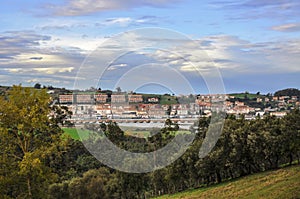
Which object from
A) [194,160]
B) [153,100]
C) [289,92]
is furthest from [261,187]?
[289,92]

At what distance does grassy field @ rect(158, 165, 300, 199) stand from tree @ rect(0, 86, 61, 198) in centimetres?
A: 1427

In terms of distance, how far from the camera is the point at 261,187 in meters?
32.6

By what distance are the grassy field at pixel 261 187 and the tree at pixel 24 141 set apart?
14.3 m

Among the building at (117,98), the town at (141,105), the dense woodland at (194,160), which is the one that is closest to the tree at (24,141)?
the dense woodland at (194,160)

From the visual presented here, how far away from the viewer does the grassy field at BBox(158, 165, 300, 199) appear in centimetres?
2905

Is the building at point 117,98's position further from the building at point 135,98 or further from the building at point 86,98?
the building at point 86,98

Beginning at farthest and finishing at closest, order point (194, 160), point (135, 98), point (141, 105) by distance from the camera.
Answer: point (194, 160), point (141, 105), point (135, 98)

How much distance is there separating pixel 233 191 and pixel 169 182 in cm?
1129

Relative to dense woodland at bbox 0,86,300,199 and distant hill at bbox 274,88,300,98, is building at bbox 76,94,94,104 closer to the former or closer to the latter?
dense woodland at bbox 0,86,300,199

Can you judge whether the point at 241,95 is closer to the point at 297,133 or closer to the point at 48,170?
the point at 297,133

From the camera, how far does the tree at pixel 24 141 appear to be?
22.5m

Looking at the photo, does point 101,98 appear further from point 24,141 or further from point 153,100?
point 24,141

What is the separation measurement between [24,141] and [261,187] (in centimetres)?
1760

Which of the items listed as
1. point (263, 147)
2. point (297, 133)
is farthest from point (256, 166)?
point (297, 133)
